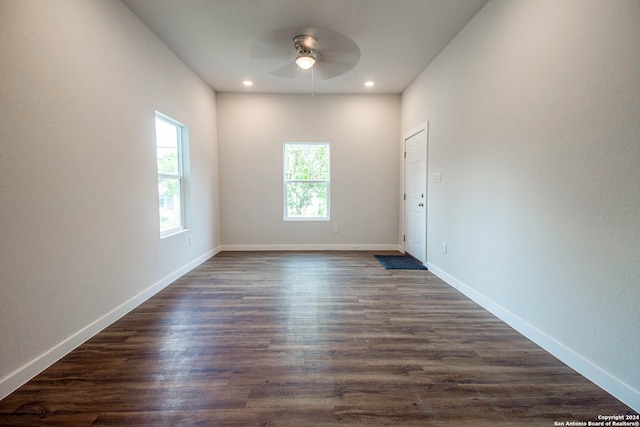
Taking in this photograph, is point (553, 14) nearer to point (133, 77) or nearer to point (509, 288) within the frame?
point (509, 288)

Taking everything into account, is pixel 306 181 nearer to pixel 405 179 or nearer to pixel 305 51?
pixel 405 179

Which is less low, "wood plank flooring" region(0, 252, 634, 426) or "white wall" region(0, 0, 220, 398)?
"white wall" region(0, 0, 220, 398)

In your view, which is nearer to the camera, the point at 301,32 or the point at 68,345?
the point at 68,345

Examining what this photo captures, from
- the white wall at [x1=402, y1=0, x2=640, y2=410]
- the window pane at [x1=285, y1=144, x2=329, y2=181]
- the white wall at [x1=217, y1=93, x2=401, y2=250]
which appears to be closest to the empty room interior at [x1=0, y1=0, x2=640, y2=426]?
the white wall at [x1=402, y1=0, x2=640, y2=410]

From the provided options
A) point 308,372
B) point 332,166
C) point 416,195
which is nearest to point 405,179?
point 416,195

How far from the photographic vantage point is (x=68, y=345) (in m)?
1.93

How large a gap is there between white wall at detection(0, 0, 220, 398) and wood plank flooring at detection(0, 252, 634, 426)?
0.26 meters

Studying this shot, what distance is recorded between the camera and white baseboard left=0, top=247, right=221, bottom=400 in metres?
1.56

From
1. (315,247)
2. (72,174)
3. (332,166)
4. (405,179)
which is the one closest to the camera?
(72,174)

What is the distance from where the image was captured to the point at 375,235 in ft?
17.3

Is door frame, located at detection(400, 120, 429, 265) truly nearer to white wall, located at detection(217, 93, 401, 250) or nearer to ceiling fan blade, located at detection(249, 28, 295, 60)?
white wall, located at detection(217, 93, 401, 250)

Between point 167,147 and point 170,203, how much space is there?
0.72 meters

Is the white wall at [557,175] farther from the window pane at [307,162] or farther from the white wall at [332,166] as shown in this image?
the window pane at [307,162]

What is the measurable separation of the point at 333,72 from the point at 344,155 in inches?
58.9
